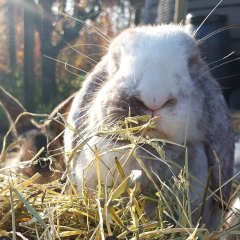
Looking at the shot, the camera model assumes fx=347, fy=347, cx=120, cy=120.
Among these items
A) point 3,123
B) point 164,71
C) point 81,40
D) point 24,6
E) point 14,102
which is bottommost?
point 3,123

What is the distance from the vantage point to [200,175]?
54.5 inches

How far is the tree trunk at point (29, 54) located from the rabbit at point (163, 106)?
106 inches

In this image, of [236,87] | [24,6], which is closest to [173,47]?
[236,87]

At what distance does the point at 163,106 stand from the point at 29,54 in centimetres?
344

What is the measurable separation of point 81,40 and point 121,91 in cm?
310

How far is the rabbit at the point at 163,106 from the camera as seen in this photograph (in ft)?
3.81

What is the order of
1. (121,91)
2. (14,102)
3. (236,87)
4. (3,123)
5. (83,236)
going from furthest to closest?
(3,123) < (236,87) < (14,102) < (121,91) < (83,236)

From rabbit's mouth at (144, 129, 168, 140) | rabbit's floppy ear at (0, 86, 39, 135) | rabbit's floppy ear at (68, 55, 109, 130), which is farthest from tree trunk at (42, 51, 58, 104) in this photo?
rabbit's mouth at (144, 129, 168, 140)

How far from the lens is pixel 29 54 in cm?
425

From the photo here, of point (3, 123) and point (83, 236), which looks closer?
point (83, 236)

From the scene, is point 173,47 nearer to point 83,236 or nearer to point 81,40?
point 83,236

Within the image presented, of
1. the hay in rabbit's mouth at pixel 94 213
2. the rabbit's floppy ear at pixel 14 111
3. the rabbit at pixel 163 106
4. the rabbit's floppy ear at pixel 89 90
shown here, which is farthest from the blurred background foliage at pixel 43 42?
the hay in rabbit's mouth at pixel 94 213

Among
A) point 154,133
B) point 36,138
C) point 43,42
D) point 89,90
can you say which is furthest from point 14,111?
point 43,42

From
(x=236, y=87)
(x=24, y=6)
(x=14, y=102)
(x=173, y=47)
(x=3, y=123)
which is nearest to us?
(x=173, y=47)
